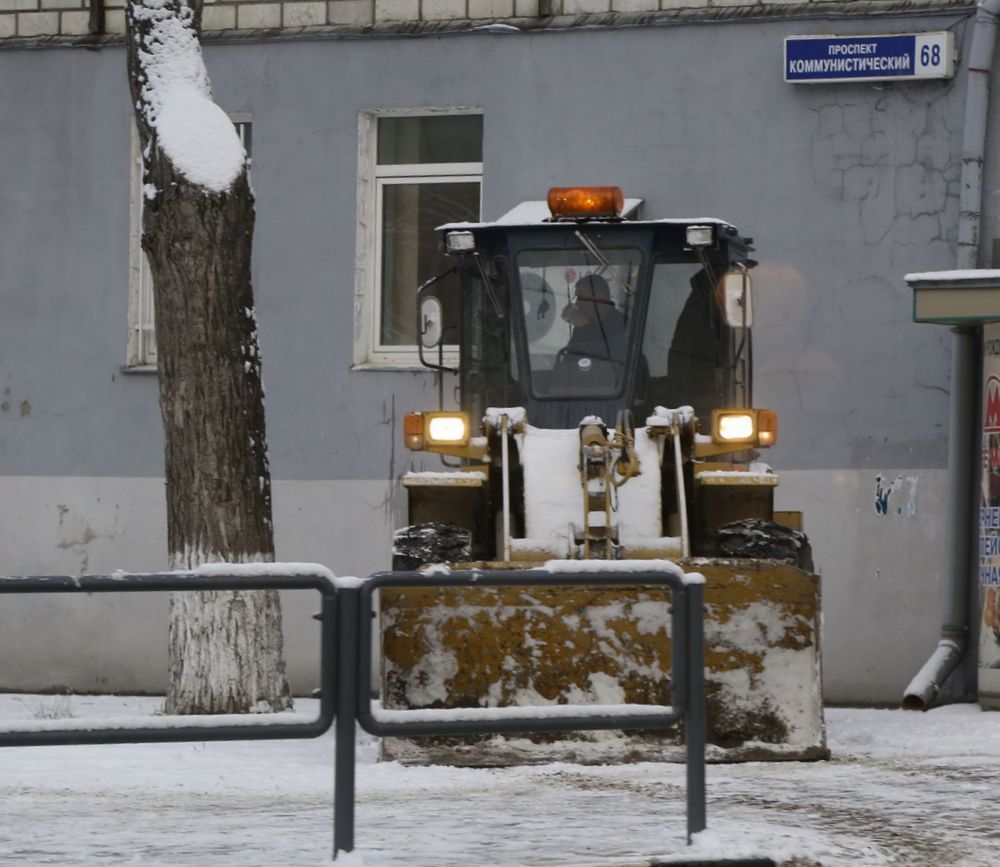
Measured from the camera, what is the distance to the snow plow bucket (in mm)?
8492

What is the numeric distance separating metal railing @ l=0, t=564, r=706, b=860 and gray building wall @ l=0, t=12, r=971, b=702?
690cm

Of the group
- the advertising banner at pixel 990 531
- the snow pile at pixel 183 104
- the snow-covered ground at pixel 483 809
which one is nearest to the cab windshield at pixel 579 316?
the snow pile at pixel 183 104

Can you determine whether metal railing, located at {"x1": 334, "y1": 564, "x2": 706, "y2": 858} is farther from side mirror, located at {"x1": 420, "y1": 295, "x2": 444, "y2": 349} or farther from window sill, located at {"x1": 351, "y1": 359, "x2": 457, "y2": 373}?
window sill, located at {"x1": 351, "y1": 359, "x2": 457, "y2": 373}

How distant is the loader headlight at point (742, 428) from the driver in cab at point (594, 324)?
0.64 metres

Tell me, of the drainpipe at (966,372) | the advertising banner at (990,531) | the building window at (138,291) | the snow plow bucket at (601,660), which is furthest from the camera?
the building window at (138,291)

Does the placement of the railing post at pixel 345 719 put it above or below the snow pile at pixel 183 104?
below

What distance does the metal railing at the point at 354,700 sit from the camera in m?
5.90

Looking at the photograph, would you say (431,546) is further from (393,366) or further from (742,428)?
(393,366)

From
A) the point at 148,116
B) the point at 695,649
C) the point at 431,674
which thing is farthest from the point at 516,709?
the point at 148,116

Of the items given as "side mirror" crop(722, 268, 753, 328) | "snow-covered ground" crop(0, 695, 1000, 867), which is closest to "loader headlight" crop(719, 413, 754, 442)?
"side mirror" crop(722, 268, 753, 328)

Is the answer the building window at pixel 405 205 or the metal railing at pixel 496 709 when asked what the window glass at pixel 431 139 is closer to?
the building window at pixel 405 205

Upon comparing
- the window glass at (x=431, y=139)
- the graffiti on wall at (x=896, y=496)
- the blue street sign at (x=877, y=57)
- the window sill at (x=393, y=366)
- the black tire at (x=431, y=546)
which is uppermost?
the blue street sign at (x=877, y=57)

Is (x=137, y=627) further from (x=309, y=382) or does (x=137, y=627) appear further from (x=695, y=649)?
(x=695, y=649)

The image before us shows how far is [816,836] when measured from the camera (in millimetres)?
6742
